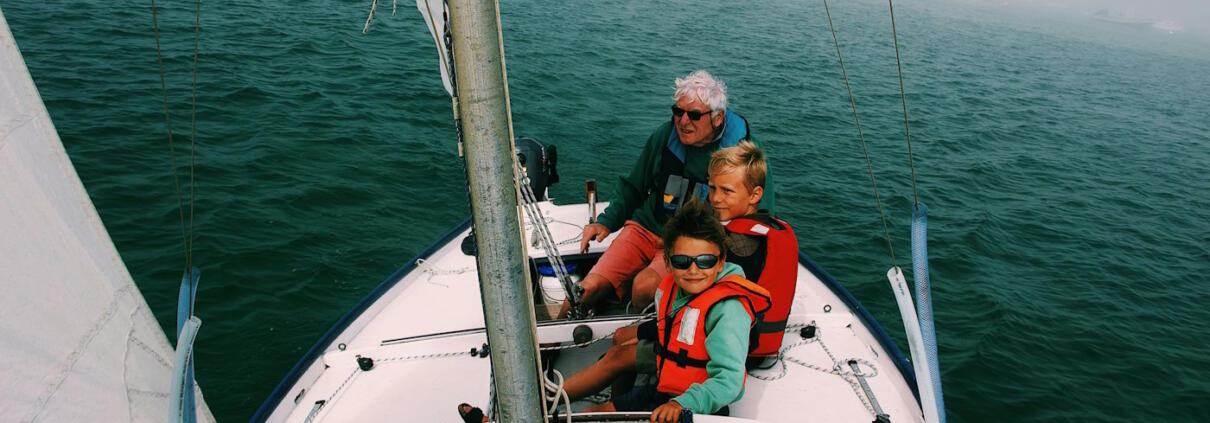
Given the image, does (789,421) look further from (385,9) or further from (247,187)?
(385,9)

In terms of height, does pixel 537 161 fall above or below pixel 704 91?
below

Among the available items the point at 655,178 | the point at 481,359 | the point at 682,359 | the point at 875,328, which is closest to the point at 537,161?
the point at 655,178

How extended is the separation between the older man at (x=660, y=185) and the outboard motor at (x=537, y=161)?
6.60 ft

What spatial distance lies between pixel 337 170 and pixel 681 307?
295 inches

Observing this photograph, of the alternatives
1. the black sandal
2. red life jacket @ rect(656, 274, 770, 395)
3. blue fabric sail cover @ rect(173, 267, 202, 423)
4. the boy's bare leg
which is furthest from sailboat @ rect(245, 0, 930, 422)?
blue fabric sail cover @ rect(173, 267, 202, 423)

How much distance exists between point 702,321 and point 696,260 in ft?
0.82

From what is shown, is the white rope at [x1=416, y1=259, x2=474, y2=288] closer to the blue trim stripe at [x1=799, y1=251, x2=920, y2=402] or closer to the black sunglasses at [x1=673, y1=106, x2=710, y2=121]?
the black sunglasses at [x1=673, y1=106, x2=710, y2=121]

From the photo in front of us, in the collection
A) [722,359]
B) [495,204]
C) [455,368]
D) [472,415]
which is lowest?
[455,368]

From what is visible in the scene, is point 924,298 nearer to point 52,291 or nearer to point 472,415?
point 472,415

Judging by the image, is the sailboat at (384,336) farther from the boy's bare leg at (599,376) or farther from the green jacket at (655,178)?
the green jacket at (655,178)

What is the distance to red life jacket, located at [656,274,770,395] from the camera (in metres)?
2.68

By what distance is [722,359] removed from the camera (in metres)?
2.59

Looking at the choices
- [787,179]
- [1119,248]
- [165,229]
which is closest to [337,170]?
[165,229]

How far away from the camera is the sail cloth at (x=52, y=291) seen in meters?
1.92
